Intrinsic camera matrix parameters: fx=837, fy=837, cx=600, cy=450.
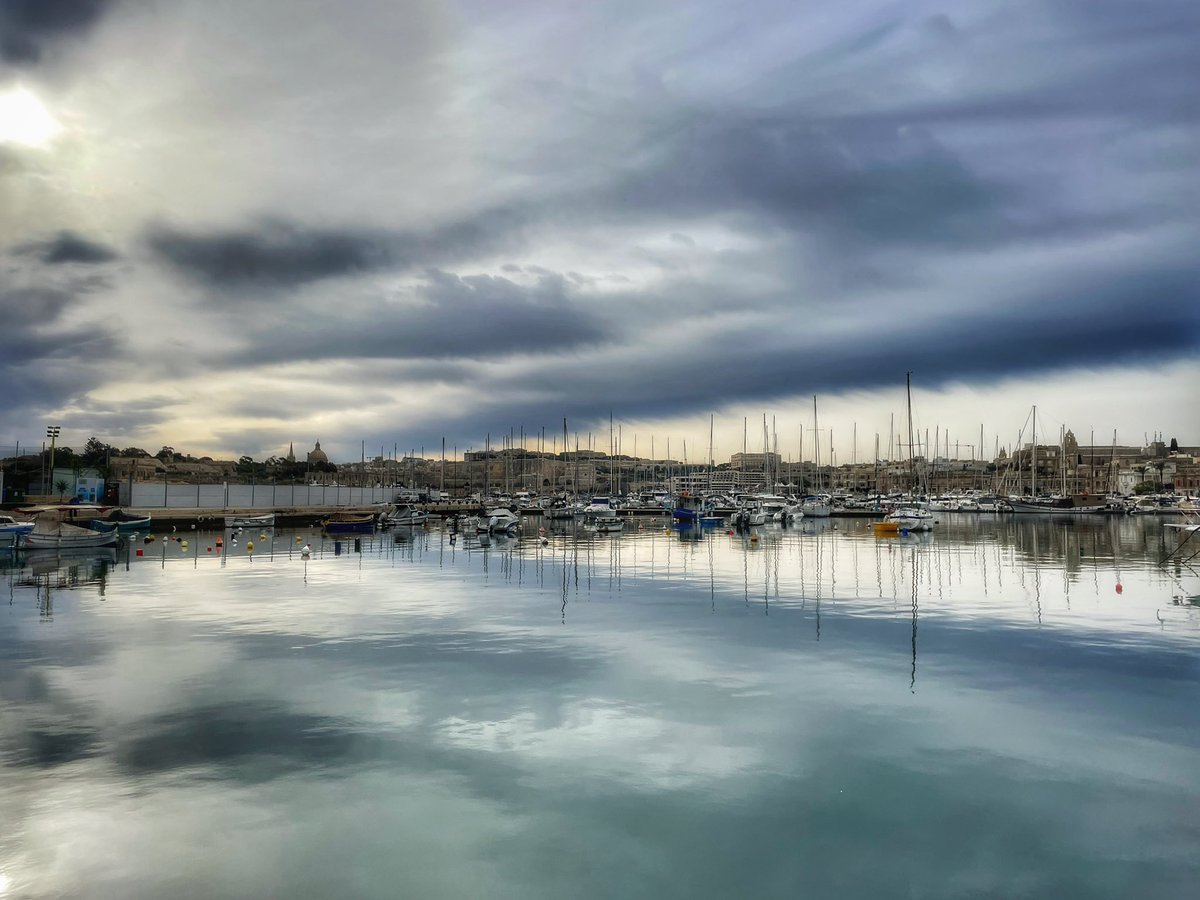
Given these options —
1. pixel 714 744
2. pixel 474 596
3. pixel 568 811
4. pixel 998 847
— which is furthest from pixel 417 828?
pixel 474 596

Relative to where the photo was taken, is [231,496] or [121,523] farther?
[231,496]

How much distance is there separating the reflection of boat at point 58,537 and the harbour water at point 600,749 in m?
29.4

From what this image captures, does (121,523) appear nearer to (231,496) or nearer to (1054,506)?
(231,496)

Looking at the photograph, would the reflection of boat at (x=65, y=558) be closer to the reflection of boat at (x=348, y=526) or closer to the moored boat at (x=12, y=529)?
the moored boat at (x=12, y=529)

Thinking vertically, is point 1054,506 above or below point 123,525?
below

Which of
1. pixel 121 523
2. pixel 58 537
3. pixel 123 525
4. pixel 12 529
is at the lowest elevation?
pixel 58 537

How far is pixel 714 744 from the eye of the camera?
50.1 feet

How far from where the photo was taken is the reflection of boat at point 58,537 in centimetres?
5953

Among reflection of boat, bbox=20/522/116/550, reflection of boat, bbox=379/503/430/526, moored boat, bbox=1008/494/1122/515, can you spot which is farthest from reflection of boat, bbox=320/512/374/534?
moored boat, bbox=1008/494/1122/515

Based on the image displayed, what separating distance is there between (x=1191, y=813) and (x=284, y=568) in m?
45.4

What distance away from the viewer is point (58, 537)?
59781 mm

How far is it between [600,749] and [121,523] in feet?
237

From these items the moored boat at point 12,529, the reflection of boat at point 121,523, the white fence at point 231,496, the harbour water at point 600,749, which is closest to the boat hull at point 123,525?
the reflection of boat at point 121,523

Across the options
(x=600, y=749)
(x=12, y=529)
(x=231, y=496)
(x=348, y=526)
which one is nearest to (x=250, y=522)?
Answer: (x=348, y=526)
